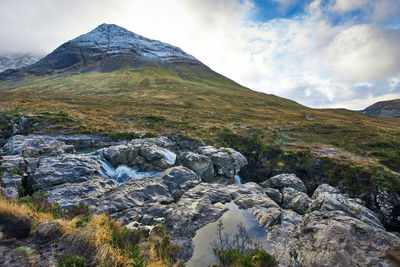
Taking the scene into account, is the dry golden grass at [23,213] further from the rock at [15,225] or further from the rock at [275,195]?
the rock at [275,195]

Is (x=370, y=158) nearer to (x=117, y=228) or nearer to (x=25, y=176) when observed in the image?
(x=117, y=228)

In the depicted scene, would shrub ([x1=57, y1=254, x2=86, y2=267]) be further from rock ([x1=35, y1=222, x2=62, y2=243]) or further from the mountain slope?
the mountain slope

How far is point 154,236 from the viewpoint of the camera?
331 inches

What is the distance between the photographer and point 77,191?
501 inches

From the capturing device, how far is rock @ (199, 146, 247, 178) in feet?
74.5

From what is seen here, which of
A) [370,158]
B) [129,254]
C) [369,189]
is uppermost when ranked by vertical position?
[370,158]

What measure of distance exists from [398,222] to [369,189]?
4.11 metres

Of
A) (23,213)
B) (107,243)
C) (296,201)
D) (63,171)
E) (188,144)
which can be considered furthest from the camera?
(188,144)

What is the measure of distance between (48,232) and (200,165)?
16274mm

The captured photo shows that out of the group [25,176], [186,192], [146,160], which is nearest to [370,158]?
[186,192]

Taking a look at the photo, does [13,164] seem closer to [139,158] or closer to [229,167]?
[139,158]

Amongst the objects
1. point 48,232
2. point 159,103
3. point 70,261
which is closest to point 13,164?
point 48,232

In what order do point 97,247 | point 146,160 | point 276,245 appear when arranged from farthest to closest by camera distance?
point 146,160
point 276,245
point 97,247

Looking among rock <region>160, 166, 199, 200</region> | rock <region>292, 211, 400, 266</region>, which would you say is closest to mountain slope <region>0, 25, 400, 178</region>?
rock <region>160, 166, 199, 200</region>
